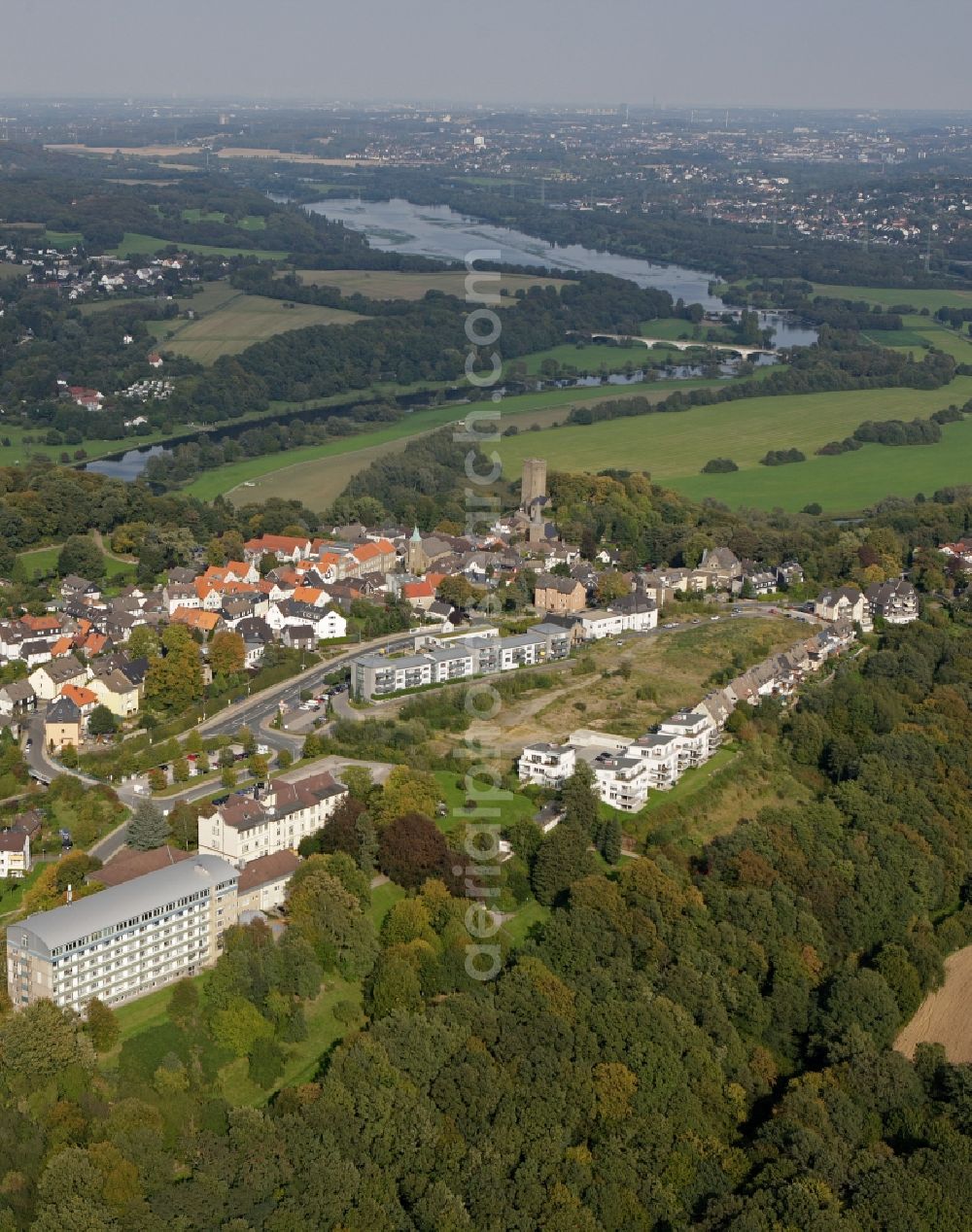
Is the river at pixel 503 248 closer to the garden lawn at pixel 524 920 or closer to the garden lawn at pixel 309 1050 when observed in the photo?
the garden lawn at pixel 524 920

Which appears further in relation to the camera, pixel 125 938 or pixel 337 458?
pixel 337 458

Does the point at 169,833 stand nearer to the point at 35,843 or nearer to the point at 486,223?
the point at 35,843

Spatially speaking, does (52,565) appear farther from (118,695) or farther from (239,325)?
(239,325)

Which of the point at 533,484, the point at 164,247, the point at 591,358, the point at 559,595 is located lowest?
the point at 591,358

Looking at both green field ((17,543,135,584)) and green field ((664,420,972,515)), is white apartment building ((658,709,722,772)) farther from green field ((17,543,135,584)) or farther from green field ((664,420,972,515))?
green field ((664,420,972,515))

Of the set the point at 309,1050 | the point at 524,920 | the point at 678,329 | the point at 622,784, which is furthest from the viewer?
the point at 678,329

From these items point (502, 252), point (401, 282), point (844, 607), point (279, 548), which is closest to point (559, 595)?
point (844, 607)
